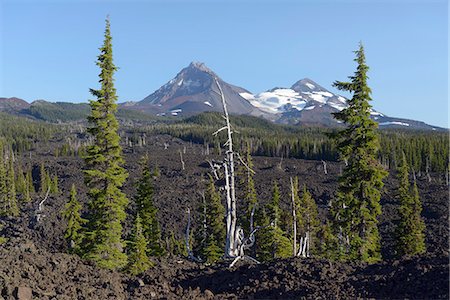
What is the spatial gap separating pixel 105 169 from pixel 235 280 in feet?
43.7

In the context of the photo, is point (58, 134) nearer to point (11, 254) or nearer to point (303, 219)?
point (303, 219)

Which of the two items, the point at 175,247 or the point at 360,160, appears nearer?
the point at 360,160

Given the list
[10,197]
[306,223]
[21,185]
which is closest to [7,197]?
[10,197]

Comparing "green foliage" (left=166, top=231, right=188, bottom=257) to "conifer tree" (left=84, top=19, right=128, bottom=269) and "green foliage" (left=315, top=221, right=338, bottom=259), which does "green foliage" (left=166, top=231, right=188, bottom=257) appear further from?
"conifer tree" (left=84, top=19, right=128, bottom=269)

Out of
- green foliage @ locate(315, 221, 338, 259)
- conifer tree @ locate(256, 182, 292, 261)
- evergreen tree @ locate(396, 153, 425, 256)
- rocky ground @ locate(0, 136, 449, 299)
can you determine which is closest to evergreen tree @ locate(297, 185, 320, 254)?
green foliage @ locate(315, 221, 338, 259)

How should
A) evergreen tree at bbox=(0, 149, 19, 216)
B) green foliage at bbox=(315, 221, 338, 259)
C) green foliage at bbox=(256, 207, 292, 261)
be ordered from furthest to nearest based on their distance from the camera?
Result: evergreen tree at bbox=(0, 149, 19, 216) < green foliage at bbox=(315, 221, 338, 259) < green foliage at bbox=(256, 207, 292, 261)

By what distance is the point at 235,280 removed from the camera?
993 centimetres

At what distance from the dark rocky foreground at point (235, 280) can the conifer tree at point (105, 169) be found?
10.0 m

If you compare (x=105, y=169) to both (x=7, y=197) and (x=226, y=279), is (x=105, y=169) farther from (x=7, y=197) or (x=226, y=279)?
(x=7, y=197)

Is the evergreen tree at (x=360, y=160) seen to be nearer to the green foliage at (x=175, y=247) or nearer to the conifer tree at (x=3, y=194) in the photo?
the green foliage at (x=175, y=247)

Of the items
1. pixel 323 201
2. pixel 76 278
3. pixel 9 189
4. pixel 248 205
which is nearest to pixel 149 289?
pixel 76 278

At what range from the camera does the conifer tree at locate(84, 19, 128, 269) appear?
838 inches

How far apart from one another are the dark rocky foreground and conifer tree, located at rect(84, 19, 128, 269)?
10002 millimetres

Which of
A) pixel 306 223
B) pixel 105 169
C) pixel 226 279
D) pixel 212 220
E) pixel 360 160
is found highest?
pixel 360 160
